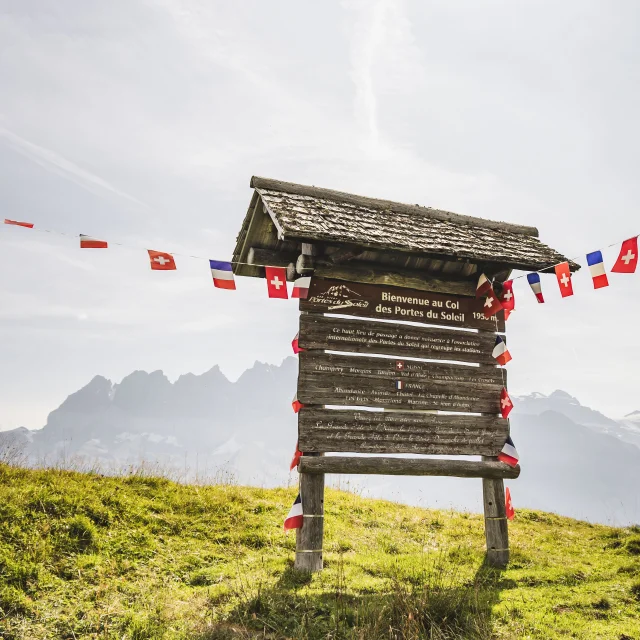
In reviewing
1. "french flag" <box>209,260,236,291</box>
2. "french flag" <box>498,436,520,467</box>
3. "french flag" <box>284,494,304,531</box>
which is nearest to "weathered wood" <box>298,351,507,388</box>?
"french flag" <box>498,436,520,467</box>

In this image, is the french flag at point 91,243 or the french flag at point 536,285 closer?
the french flag at point 91,243

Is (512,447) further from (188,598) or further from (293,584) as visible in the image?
(188,598)

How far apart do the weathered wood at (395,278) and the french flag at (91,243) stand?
328 cm

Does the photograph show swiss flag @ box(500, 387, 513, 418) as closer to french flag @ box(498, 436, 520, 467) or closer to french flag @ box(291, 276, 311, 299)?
french flag @ box(498, 436, 520, 467)

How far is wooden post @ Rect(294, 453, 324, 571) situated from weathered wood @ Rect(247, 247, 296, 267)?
156 inches

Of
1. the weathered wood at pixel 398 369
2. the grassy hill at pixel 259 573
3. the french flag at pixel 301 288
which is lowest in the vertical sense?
the grassy hill at pixel 259 573

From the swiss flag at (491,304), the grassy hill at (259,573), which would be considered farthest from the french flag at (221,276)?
the swiss flag at (491,304)

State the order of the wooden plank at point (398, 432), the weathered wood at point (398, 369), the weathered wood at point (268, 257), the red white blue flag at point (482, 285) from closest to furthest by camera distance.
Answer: the wooden plank at point (398, 432), the weathered wood at point (398, 369), the red white blue flag at point (482, 285), the weathered wood at point (268, 257)

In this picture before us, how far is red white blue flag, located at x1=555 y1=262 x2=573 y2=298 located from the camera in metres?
8.70

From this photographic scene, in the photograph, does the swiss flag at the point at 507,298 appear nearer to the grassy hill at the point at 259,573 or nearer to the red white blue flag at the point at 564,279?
the red white blue flag at the point at 564,279

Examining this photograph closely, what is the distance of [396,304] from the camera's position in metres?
8.66

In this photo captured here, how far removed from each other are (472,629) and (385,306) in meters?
4.80

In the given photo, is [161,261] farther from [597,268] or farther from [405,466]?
[597,268]

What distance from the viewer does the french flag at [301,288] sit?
8.01 meters
